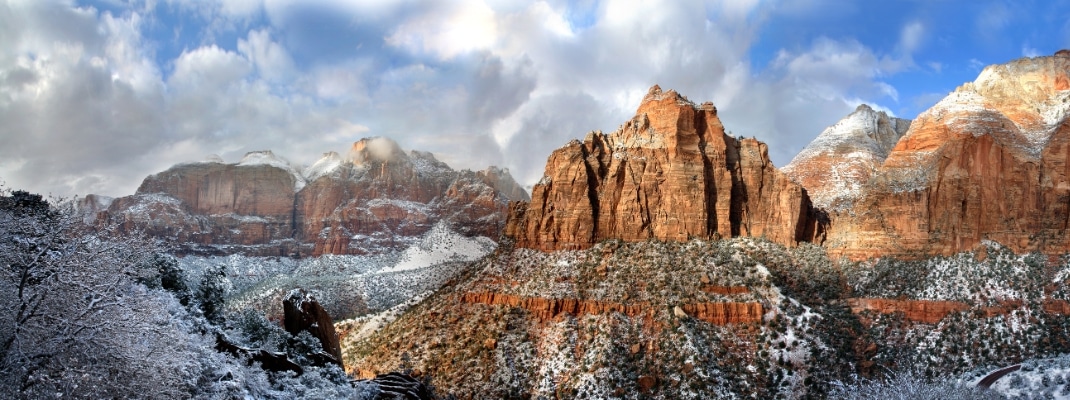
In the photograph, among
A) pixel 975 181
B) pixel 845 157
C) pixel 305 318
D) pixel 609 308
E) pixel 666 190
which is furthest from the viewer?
pixel 845 157

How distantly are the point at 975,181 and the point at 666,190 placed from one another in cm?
2890

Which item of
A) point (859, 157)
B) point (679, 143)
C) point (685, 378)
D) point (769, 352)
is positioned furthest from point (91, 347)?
point (859, 157)

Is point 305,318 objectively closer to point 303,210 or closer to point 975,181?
point 975,181

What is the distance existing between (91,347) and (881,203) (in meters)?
69.2

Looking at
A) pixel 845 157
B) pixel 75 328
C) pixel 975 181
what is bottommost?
pixel 75 328

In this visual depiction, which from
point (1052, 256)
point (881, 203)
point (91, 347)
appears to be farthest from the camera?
point (881, 203)

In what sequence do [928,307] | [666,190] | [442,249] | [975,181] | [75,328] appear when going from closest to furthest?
[75,328], [928,307], [975,181], [666,190], [442,249]

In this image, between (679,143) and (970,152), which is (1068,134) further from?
(679,143)

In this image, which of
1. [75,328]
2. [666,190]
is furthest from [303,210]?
→ [75,328]

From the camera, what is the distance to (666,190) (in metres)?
74.0

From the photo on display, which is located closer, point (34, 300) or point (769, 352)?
point (34, 300)

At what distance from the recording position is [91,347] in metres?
17.1

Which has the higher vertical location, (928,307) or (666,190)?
(666,190)

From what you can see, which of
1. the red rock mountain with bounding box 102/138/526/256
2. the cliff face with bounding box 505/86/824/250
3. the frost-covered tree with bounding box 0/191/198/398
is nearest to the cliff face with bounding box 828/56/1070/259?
the cliff face with bounding box 505/86/824/250
